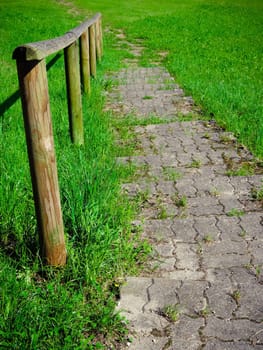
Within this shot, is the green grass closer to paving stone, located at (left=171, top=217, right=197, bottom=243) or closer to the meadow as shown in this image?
the meadow

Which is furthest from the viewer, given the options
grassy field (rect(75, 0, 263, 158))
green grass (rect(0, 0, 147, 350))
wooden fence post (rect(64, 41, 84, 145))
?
grassy field (rect(75, 0, 263, 158))

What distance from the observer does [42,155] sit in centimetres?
267

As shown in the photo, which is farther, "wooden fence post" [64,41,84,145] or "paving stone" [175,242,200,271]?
"wooden fence post" [64,41,84,145]

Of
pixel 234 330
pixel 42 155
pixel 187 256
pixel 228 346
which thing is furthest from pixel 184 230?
pixel 42 155

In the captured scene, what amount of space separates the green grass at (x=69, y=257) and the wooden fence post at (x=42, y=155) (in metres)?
0.17

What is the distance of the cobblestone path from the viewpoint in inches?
102

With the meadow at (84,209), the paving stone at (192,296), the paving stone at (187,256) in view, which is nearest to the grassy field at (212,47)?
the meadow at (84,209)

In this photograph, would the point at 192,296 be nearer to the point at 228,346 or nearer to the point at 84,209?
the point at 228,346

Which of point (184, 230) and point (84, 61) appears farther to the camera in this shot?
point (84, 61)

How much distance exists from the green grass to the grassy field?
2345mm

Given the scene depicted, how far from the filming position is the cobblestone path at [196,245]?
260 centimetres

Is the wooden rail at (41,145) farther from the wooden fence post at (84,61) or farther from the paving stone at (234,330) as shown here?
the wooden fence post at (84,61)

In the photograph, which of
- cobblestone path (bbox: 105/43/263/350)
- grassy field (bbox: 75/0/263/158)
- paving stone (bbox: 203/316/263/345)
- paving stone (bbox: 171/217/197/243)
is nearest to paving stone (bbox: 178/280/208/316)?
cobblestone path (bbox: 105/43/263/350)

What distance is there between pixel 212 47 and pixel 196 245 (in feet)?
36.5
